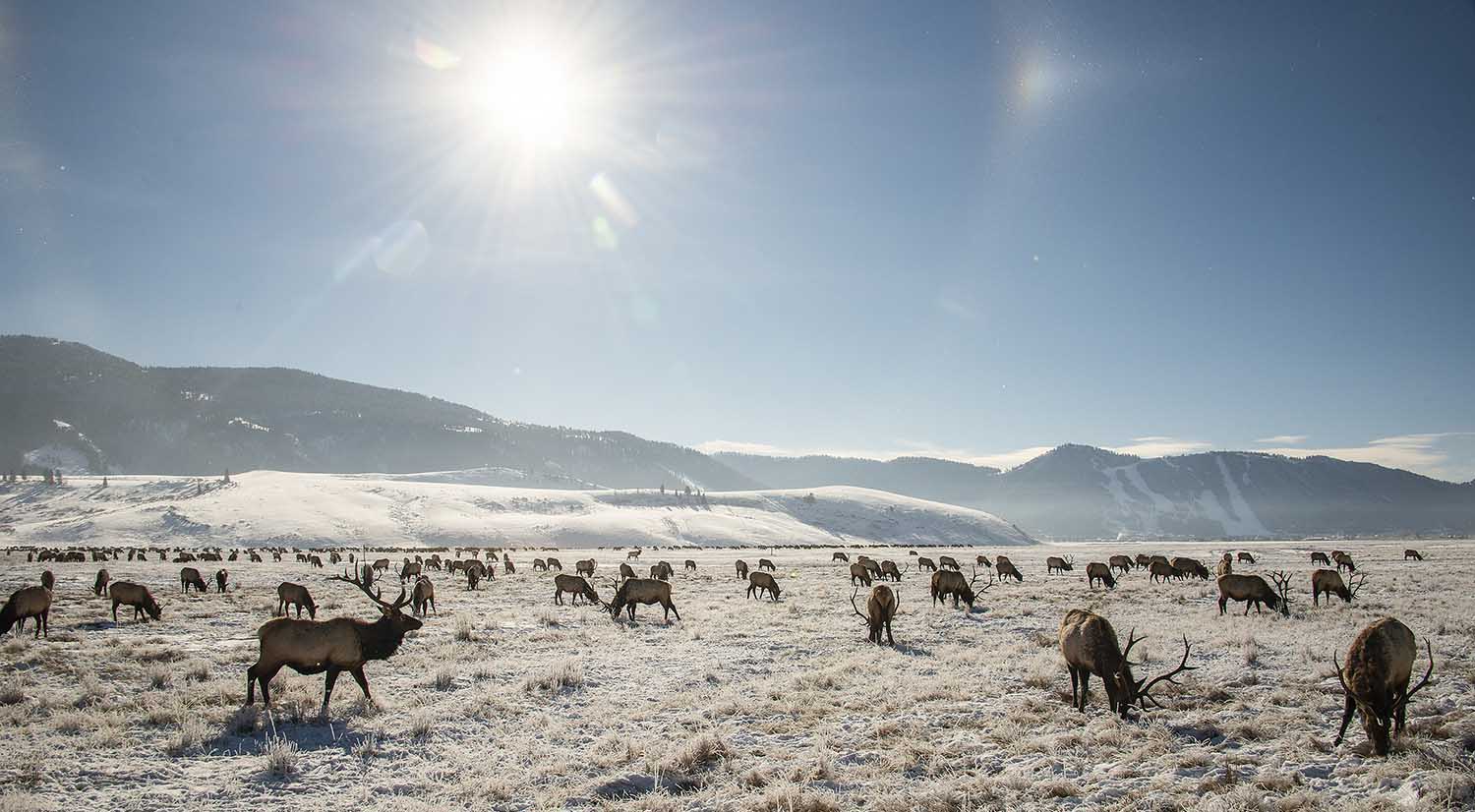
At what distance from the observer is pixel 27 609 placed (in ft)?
53.5

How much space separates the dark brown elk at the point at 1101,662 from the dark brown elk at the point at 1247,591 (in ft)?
44.1

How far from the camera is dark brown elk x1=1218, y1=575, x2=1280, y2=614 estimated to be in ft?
66.3

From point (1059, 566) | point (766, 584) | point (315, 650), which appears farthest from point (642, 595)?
point (1059, 566)

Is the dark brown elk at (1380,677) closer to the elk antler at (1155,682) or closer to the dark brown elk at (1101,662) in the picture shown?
the elk antler at (1155,682)

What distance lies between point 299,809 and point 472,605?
1886 cm

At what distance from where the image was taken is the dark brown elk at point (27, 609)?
16.0 meters

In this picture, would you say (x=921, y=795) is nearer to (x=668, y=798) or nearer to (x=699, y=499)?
(x=668, y=798)

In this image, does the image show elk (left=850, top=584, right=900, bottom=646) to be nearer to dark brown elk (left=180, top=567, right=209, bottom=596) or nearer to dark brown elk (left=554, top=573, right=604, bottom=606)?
dark brown elk (left=554, top=573, right=604, bottom=606)

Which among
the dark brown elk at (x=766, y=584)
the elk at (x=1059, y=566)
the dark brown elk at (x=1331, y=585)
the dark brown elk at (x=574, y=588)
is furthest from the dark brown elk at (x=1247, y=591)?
the elk at (x=1059, y=566)

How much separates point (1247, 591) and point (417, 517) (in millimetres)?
113063

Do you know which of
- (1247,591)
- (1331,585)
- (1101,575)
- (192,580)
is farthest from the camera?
(1101,575)

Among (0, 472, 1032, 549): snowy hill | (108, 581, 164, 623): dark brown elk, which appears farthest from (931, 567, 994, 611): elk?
(0, 472, 1032, 549): snowy hill

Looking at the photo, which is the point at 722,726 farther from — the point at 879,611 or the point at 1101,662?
the point at 879,611

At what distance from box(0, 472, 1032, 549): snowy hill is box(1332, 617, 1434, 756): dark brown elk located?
324 feet
